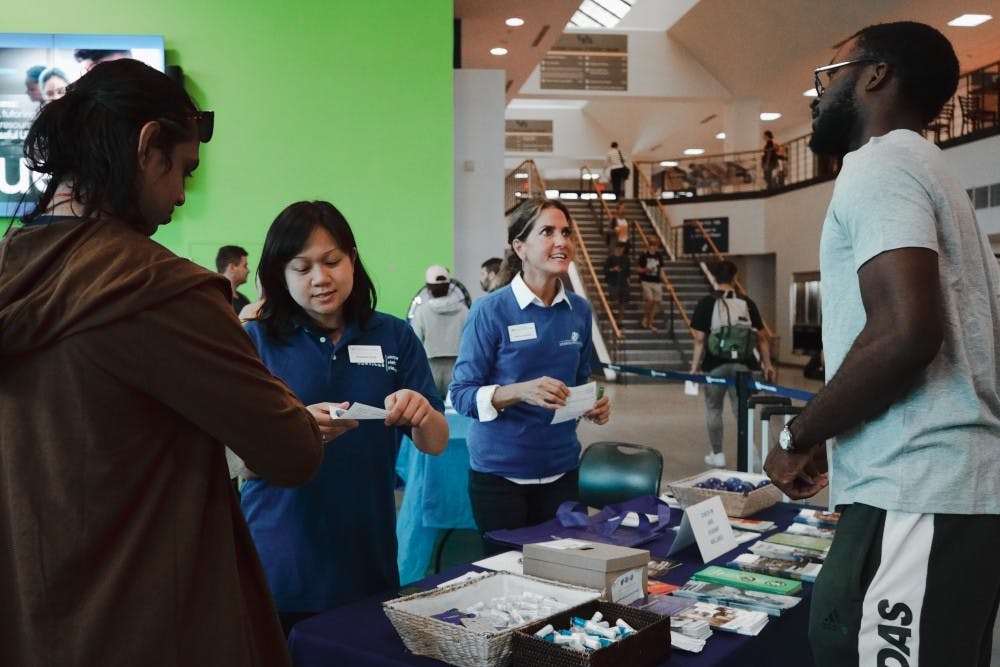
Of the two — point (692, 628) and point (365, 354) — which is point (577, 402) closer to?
point (365, 354)

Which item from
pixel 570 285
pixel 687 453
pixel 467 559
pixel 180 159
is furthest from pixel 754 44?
pixel 180 159

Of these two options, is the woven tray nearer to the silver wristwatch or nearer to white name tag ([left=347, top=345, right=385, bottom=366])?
the silver wristwatch

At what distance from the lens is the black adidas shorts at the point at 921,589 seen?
1.41 m

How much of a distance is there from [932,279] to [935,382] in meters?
0.17

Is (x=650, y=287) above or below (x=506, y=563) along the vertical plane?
above

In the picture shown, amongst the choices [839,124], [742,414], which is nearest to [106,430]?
[839,124]

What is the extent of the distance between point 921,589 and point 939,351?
0.38 meters

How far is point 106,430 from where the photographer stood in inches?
42.6

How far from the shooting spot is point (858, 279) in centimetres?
149

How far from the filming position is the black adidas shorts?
55.4 inches

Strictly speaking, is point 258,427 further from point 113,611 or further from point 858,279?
point 858,279

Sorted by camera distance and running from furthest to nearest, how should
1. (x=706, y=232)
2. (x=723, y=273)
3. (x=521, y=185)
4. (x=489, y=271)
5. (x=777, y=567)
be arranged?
1. (x=521, y=185)
2. (x=706, y=232)
3. (x=723, y=273)
4. (x=489, y=271)
5. (x=777, y=567)

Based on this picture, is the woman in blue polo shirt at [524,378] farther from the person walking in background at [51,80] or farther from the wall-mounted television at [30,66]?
the person walking in background at [51,80]

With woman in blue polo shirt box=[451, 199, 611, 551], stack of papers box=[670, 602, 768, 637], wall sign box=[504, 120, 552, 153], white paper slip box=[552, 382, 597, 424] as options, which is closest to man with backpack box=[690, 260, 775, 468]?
woman in blue polo shirt box=[451, 199, 611, 551]
